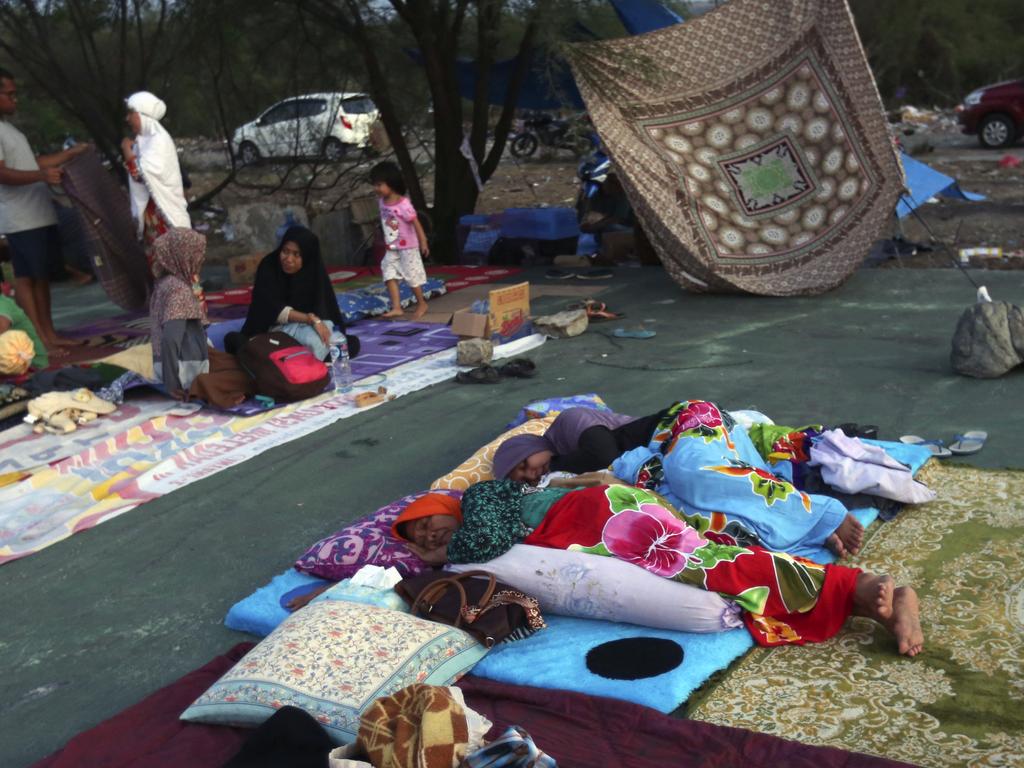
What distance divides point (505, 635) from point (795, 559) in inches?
34.4

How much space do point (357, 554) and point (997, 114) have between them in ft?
48.0

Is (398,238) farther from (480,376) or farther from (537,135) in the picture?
(537,135)

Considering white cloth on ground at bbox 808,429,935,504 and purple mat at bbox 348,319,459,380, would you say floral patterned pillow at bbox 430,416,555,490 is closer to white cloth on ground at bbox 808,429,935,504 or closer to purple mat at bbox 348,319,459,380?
white cloth on ground at bbox 808,429,935,504

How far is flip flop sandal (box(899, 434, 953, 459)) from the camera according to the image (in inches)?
161

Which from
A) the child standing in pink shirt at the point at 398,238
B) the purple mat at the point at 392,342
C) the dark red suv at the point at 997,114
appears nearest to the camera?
the purple mat at the point at 392,342

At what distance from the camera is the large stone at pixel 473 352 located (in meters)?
6.10

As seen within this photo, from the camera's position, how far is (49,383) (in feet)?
18.1

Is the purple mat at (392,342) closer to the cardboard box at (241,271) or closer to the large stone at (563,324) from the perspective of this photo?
the large stone at (563,324)

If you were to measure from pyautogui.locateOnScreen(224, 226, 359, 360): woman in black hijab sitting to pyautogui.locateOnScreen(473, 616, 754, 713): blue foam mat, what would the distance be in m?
3.21

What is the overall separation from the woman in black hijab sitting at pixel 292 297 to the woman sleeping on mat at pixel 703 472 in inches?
91.0

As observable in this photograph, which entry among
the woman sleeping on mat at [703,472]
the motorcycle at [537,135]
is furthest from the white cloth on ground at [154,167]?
the motorcycle at [537,135]

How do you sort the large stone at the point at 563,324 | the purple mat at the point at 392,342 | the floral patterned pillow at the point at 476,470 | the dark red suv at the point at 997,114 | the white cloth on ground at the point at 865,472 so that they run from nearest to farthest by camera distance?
1. the white cloth on ground at the point at 865,472
2. the floral patterned pillow at the point at 476,470
3. the purple mat at the point at 392,342
4. the large stone at the point at 563,324
5. the dark red suv at the point at 997,114

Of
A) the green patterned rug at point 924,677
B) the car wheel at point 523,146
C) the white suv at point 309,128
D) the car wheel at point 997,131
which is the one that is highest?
the white suv at point 309,128

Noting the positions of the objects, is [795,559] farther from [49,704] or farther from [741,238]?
[741,238]
